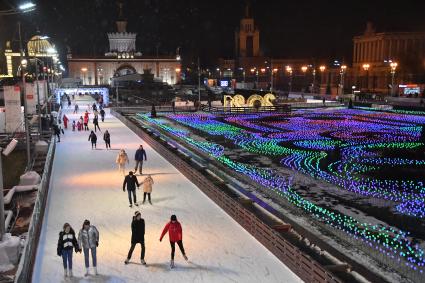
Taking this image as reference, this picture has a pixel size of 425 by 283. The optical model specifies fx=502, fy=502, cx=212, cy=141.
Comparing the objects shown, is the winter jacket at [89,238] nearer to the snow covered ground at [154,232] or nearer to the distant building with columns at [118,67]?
the snow covered ground at [154,232]

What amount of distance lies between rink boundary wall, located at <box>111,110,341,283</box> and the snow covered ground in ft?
0.55

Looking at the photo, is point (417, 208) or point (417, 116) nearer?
point (417, 208)

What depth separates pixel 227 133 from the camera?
34.8 metres

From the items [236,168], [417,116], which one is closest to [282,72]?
[417,116]

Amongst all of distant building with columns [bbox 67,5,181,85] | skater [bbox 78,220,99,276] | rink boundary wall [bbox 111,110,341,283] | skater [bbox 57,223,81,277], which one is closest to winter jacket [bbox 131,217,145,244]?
skater [bbox 78,220,99,276]

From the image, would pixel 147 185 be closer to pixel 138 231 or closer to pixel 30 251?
pixel 138 231

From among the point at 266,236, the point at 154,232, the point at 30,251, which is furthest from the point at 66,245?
the point at 266,236

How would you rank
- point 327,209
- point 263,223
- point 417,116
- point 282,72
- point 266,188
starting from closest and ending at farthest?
point 263,223
point 327,209
point 266,188
point 417,116
point 282,72

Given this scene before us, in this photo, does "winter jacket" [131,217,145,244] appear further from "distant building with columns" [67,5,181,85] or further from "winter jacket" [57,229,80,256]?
"distant building with columns" [67,5,181,85]

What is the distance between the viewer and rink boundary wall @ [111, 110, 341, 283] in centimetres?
938

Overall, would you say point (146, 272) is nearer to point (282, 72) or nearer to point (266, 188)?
point (266, 188)

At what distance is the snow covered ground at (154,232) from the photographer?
10.5m

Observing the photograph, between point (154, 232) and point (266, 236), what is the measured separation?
10.3 ft

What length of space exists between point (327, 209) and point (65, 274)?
8689 mm
